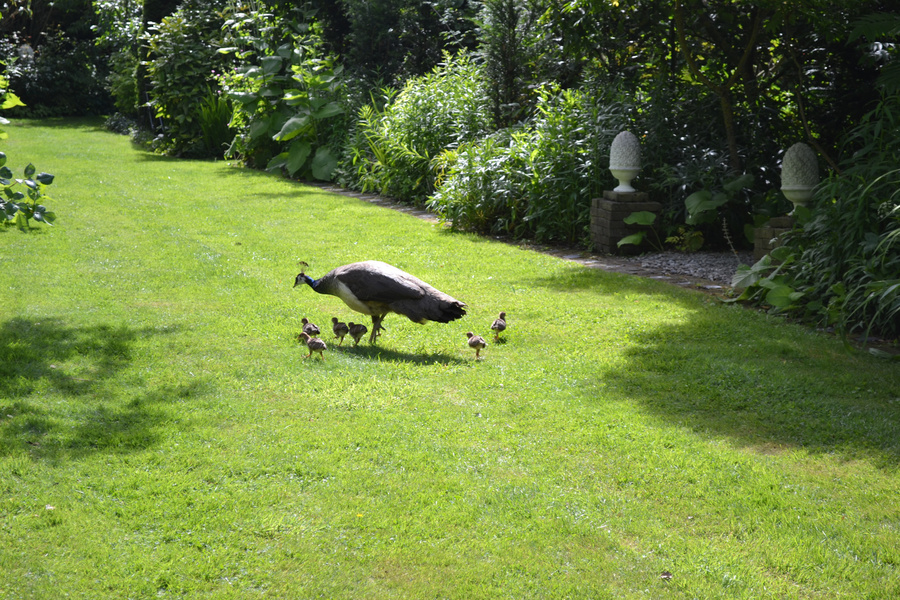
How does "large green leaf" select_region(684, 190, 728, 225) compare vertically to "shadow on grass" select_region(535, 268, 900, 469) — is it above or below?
above

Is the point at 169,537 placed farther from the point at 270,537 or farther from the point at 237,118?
the point at 237,118

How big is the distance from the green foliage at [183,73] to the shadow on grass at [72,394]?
12869 mm

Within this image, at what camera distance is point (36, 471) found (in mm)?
3605

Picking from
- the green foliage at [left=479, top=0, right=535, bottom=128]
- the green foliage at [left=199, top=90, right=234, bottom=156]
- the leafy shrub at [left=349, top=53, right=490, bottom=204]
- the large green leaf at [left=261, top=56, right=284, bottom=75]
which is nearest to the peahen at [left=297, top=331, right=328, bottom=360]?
the leafy shrub at [left=349, top=53, right=490, bottom=204]

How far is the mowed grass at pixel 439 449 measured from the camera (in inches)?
117

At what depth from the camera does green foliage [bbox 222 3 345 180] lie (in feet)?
49.1

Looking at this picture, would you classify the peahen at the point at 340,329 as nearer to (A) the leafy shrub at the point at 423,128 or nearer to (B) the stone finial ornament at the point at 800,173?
(B) the stone finial ornament at the point at 800,173

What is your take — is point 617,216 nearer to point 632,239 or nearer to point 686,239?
point 632,239

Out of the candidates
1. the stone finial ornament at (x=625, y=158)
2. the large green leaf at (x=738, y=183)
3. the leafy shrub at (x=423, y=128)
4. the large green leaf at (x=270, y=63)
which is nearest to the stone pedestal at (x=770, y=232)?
the large green leaf at (x=738, y=183)

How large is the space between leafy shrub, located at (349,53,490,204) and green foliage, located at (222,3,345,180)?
5.71 ft

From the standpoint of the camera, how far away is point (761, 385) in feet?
15.6

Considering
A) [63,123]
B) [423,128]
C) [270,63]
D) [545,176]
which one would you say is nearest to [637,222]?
[545,176]

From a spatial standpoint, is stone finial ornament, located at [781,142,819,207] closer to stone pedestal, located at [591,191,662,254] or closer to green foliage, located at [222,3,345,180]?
stone pedestal, located at [591,191,662,254]

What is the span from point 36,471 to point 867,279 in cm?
523
